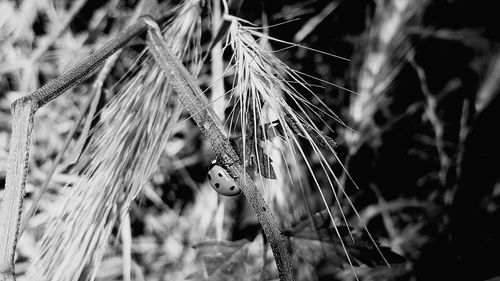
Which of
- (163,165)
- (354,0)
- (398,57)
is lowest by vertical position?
(163,165)

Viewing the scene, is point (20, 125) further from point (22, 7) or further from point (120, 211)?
point (22, 7)

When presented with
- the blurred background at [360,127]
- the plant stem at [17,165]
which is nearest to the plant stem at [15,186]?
the plant stem at [17,165]

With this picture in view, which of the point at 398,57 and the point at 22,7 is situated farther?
the point at 398,57

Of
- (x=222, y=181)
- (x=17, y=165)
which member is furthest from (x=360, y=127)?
(x=17, y=165)

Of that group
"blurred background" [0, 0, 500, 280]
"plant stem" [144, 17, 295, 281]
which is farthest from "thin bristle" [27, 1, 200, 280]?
"blurred background" [0, 0, 500, 280]

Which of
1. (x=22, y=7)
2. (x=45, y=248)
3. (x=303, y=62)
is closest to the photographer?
(x=45, y=248)

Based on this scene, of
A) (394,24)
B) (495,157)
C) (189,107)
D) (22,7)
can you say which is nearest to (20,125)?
(189,107)
